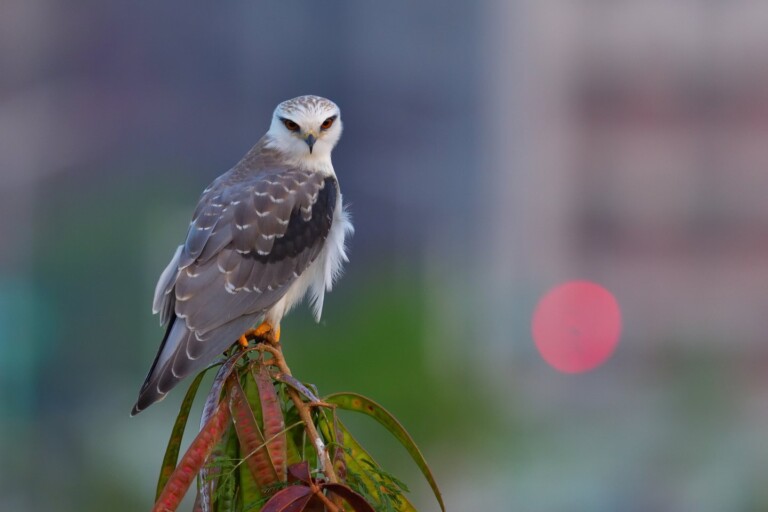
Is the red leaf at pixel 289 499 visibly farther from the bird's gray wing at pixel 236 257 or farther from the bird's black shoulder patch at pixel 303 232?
the bird's black shoulder patch at pixel 303 232

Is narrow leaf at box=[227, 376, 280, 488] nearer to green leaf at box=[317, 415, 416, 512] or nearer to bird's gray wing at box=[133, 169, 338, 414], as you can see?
green leaf at box=[317, 415, 416, 512]

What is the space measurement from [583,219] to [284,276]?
7.69 m

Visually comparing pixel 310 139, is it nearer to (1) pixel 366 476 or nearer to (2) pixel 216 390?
(2) pixel 216 390

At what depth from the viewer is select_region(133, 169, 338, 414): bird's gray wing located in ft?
7.18

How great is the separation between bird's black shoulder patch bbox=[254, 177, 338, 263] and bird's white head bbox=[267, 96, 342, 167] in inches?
8.9

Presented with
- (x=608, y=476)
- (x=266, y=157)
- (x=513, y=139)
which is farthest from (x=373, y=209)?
(x=266, y=157)

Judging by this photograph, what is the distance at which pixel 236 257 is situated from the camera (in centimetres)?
251

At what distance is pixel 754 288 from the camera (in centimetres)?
982

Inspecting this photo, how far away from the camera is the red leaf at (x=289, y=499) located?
1254 mm


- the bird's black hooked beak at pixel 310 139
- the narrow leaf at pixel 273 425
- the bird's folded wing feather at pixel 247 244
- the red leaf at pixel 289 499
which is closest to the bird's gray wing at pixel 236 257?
the bird's folded wing feather at pixel 247 244

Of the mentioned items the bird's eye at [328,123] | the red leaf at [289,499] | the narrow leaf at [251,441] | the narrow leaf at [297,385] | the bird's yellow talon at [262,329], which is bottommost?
the bird's yellow talon at [262,329]

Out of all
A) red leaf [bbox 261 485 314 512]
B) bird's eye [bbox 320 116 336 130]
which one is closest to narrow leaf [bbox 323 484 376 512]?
red leaf [bbox 261 485 314 512]

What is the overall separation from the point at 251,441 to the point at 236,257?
42.0 inches

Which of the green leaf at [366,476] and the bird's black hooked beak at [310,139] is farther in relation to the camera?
the bird's black hooked beak at [310,139]
